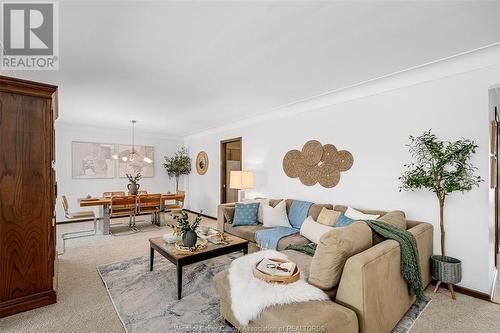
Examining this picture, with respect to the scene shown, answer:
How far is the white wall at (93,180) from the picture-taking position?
595 centimetres

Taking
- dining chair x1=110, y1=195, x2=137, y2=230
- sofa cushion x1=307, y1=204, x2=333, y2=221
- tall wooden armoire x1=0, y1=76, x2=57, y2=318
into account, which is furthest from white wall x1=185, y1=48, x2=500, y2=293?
tall wooden armoire x1=0, y1=76, x2=57, y2=318

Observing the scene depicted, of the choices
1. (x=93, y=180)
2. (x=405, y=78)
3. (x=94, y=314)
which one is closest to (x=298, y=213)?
(x=405, y=78)

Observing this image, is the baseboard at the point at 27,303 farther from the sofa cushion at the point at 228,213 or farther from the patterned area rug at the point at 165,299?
the sofa cushion at the point at 228,213

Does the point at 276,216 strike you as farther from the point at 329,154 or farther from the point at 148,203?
the point at 148,203

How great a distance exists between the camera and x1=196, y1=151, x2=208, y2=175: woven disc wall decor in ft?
22.5

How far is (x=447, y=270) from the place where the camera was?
8.11ft

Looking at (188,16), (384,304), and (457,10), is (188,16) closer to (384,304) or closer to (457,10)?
(457,10)

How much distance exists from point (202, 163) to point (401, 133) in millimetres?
5191

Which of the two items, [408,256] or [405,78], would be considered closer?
[408,256]

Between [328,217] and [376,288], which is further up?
[328,217]

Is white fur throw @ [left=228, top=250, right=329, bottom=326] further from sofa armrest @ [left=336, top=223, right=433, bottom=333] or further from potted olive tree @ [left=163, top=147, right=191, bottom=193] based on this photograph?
potted olive tree @ [left=163, top=147, right=191, bottom=193]

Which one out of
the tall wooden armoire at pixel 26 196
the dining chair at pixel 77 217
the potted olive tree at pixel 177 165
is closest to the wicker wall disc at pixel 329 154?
the tall wooden armoire at pixel 26 196

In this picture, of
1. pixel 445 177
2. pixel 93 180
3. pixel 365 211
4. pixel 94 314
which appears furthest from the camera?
pixel 93 180

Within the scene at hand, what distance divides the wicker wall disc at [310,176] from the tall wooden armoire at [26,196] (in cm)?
340
